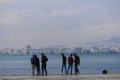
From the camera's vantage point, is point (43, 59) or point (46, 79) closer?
point (46, 79)

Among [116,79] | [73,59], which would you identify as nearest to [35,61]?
[73,59]

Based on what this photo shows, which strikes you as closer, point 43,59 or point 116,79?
point 116,79

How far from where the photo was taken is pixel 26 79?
119 ft

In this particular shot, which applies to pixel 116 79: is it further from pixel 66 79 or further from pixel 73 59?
pixel 73 59

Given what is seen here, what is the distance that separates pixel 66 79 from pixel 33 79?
2611mm

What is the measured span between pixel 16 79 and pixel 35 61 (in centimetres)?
557

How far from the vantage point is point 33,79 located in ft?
118

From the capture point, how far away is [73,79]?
3541 centimetres

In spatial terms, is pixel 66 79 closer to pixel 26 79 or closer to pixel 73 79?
pixel 73 79

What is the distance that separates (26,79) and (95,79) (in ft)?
17.8

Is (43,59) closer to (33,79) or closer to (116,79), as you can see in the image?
(33,79)

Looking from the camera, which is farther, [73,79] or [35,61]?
[35,61]

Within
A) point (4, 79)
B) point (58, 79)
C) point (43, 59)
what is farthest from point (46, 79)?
point (43, 59)

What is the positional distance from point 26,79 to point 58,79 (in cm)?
262
